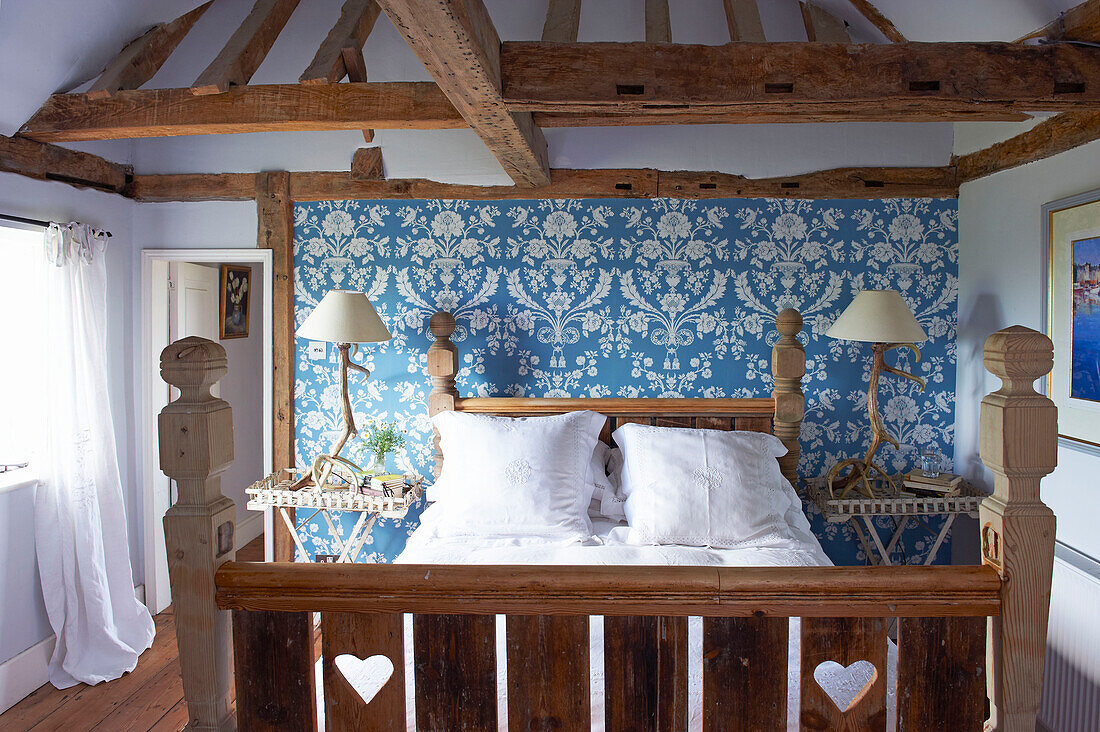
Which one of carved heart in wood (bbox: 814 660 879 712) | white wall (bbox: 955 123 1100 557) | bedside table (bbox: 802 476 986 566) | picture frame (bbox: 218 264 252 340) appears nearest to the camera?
carved heart in wood (bbox: 814 660 879 712)

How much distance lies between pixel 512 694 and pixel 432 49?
125 centimetres

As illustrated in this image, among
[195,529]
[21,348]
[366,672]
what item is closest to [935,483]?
[366,672]

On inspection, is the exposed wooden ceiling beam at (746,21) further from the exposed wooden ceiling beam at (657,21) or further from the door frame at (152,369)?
the door frame at (152,369)

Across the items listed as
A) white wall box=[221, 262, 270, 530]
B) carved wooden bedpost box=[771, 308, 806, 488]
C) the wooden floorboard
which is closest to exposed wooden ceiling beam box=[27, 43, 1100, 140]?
carved wooden bedpost box=[771, 308, 806, 488]

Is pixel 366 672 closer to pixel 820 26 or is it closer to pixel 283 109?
pixel 283 109

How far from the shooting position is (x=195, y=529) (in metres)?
1.09

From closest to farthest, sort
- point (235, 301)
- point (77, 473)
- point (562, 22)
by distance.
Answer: point (562, 22) < point (77, 473) < point (235, 301)

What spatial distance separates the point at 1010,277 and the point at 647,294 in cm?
145

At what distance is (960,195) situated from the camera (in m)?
3.18

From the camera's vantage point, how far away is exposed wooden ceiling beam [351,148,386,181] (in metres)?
3.32

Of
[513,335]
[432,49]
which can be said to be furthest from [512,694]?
[513,335]

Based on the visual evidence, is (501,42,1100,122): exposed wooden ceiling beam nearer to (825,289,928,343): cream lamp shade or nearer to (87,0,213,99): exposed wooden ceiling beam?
(825,289,928,343): cream lamp shade

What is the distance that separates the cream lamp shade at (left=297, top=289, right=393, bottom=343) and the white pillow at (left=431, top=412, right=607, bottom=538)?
52cm

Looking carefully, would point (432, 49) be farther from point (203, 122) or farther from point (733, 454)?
point (733, 454)
